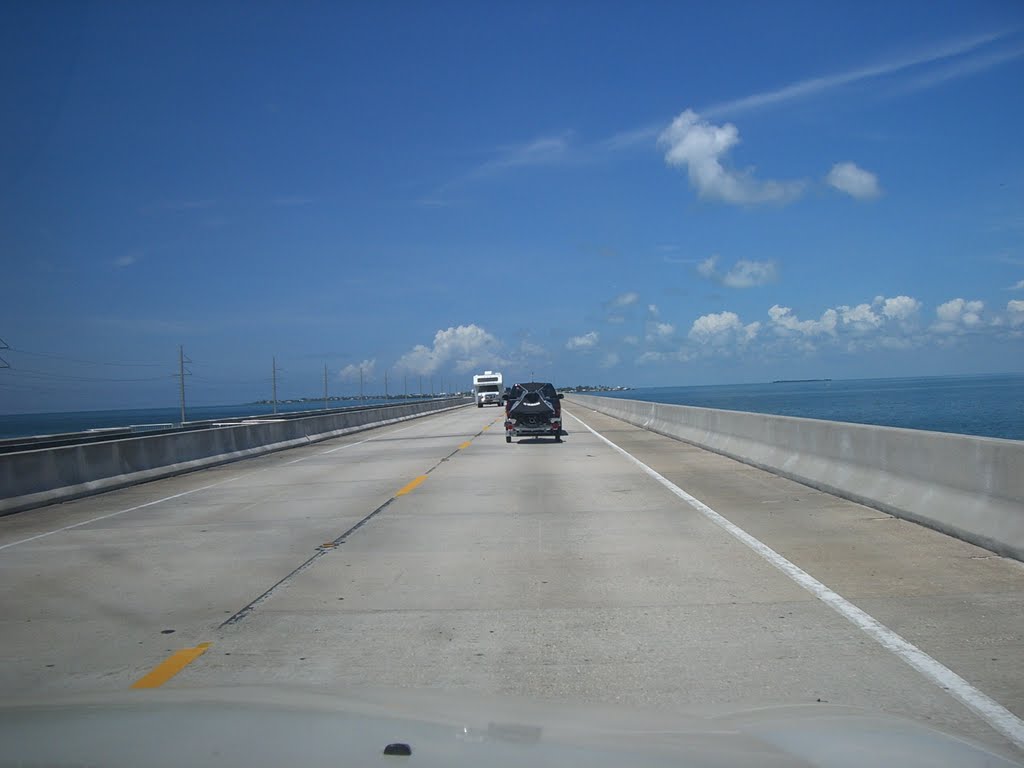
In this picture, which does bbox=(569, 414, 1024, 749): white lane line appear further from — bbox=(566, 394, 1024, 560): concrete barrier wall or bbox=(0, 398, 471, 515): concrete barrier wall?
bbox=(0, 398, 471, 515): concrete barrier wall

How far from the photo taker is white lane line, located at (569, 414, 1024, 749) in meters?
4.71

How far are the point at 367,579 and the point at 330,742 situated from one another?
4.83m

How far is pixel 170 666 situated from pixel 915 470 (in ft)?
28.8

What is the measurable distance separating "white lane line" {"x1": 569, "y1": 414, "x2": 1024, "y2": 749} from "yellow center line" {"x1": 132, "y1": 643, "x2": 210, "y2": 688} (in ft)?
15.1

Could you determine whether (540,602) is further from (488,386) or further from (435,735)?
(488,386)

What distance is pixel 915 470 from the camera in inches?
431

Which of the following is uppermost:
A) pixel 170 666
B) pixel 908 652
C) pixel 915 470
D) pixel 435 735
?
pixel 915 470

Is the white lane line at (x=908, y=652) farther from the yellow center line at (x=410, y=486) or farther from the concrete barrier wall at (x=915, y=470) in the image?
the yellow center line at (x=410, y=486)

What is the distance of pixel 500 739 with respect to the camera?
383 centimetres

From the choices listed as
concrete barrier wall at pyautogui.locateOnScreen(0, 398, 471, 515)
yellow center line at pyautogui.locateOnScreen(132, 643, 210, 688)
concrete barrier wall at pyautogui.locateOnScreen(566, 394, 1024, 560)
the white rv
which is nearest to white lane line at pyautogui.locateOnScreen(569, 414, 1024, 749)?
concrete barrier wall at pyautogui.locateOnScreen(566, 394, 1024, 560)

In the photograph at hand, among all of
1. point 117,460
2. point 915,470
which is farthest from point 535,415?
point 915,470

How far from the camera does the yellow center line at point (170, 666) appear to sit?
216 inches

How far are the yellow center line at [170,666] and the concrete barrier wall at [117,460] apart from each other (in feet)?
31.7

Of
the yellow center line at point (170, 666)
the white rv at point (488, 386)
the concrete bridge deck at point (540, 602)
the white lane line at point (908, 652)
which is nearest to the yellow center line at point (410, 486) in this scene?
the concrete bridge deck at point (540, 602)
